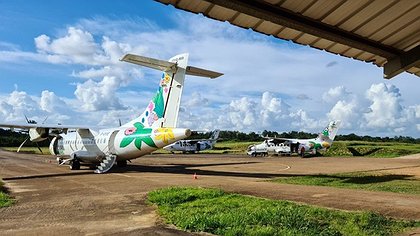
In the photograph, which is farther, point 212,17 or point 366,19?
point 366,19

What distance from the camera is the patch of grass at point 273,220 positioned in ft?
23.0

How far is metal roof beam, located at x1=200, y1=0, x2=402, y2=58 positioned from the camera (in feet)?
22.2

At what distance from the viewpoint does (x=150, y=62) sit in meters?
22.0

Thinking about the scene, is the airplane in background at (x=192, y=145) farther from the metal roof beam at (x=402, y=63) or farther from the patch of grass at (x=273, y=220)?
the metal roof beam at (x=402, y=63)

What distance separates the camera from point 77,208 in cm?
1096

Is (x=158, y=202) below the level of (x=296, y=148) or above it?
below

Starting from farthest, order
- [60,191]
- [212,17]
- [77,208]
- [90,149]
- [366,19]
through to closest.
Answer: [90,149] < [60,191] < [77,208] < [366,19] < [212,17]

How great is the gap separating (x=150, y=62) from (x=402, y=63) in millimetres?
15024

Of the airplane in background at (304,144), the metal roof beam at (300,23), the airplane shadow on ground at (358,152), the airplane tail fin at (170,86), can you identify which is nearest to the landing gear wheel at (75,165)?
the airplane tail fin at (170,86)

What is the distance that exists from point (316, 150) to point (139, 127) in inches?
1232

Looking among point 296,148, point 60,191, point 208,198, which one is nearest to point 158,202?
point 208,198

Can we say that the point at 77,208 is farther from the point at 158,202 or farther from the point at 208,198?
the point at 208,198

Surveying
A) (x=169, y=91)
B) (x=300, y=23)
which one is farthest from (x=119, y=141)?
(x=300, y=23)

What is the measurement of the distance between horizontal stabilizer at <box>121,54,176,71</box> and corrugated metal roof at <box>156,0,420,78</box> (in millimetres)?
13058
